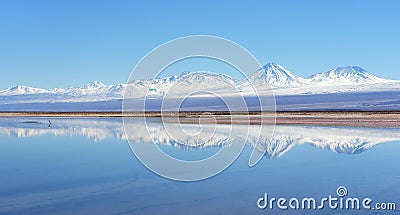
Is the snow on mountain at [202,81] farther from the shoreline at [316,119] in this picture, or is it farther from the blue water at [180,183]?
the shoreline at [316,119]

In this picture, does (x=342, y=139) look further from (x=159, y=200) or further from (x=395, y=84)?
(x=395, y=84)

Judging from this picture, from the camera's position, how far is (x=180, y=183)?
460 inches

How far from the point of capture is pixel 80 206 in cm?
918

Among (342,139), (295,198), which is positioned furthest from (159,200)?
(342,139)

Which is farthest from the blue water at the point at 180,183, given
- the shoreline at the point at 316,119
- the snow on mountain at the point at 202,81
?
the shoreline at the point at 316,119

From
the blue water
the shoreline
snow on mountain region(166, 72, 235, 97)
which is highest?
snow on mountain region(166, 72, 235, 97)

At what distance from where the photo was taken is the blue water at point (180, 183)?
30.2 feet

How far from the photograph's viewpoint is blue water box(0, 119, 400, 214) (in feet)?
30.2

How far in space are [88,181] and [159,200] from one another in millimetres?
2718

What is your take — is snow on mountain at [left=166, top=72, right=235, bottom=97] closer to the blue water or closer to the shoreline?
Result: the blue water

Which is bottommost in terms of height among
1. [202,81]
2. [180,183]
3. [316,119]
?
[180,183]

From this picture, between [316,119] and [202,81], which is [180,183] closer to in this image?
[202,81]

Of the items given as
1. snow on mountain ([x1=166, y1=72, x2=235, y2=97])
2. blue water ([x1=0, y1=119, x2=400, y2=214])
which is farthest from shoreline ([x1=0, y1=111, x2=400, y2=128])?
blue water ([x1=0, y1=119, x2=400, y2=214])

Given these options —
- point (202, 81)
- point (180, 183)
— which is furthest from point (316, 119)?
point (180, 183)
